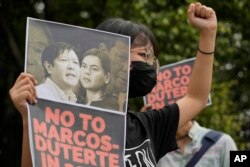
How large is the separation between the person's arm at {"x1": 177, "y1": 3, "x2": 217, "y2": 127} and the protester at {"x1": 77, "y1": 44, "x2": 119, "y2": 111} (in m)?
0.41

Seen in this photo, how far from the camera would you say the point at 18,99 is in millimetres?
2246

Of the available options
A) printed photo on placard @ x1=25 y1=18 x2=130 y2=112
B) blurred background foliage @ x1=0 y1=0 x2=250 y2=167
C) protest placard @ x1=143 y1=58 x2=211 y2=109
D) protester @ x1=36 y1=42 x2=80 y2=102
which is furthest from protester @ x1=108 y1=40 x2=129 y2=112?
blurred background foliage @ x1=0 y1=0 x2=250 y2=167

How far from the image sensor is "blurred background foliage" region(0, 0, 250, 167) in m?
7.48

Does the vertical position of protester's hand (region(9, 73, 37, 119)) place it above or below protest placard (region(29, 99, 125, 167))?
above

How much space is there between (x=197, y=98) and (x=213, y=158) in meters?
1.32

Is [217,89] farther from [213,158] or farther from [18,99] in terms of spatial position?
[18,99]

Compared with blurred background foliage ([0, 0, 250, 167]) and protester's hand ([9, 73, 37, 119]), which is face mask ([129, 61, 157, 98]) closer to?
protester's hand ([9, 73, 37, 119])

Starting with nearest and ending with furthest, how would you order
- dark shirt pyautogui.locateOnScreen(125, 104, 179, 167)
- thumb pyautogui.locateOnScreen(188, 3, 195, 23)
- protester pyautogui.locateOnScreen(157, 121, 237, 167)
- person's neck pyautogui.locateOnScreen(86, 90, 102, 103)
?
person's neck pyautogui.locateOnScreen(86, 90, 102, 103)
dark shirt pyautogui.locateOnScreen(125, 104, 179, 167)
thumb pyautogui.locateOnScreen(188, 3, 195, 23)
protester pyautogui.locateOnScreen(157, 121, 237, 167)

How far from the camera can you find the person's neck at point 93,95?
7.81ft

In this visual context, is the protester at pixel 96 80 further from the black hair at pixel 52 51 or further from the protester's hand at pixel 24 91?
the protester's hand at pixel 24 91

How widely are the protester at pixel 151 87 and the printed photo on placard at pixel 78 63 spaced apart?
175mm

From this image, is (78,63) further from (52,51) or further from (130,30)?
(130,30)

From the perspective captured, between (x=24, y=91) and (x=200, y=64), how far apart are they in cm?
84

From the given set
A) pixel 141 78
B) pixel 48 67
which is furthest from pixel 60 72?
pixel 141 78
